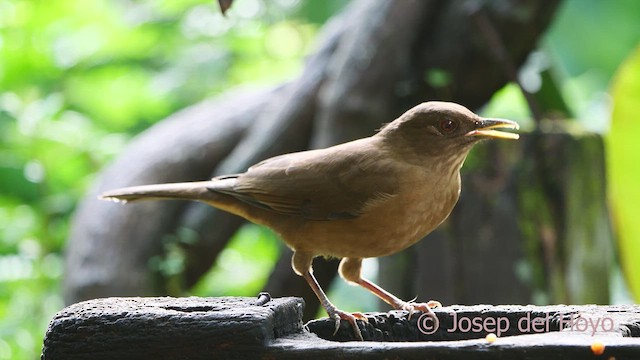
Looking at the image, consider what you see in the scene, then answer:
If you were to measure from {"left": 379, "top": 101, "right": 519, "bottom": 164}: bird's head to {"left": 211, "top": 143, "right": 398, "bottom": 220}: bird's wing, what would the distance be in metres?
0.09

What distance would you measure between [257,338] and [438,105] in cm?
96

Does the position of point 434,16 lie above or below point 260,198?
above

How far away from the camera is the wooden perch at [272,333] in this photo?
6.06ft

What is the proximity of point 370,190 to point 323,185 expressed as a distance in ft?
0.53

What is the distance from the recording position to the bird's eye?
2.63 metres

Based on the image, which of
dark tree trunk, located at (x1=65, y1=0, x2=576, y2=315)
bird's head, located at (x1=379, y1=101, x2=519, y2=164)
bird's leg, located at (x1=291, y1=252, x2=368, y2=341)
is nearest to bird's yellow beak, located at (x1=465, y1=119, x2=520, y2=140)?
bird's head, located at (x1=379, y1=101, x2=519, y2=164)

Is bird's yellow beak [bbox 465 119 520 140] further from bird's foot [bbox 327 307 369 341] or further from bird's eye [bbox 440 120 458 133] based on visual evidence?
bird's foot [bbox 327 307 369 341]

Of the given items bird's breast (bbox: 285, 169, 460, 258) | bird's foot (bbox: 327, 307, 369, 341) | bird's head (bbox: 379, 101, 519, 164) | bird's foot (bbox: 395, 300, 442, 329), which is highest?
bird's head (bbox: 379, 101, 519, 164)

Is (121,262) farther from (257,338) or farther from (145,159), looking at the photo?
(257,338)

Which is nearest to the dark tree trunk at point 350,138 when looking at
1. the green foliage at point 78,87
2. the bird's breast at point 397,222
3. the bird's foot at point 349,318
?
the green foliage at point 78,87

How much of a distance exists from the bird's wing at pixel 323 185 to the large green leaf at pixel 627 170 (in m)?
1.36

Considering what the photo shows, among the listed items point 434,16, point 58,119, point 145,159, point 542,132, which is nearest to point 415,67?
point 434,16

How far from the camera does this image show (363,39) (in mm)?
4020

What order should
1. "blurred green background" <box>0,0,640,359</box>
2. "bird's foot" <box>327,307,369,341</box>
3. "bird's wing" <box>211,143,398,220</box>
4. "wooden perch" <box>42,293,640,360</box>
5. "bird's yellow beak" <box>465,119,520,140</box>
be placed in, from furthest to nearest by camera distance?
1. "blurred green background" <box>0,0,640,359</box>
2. "bird's wing" <box>211,143,398,220</box>
3. "bird's yellow beak" <box>465,119,520,140</box>
4. "bird's foot" <box>327,307,369,341</box>
5. "wooden perch" <box>42,293,640,360</box>
